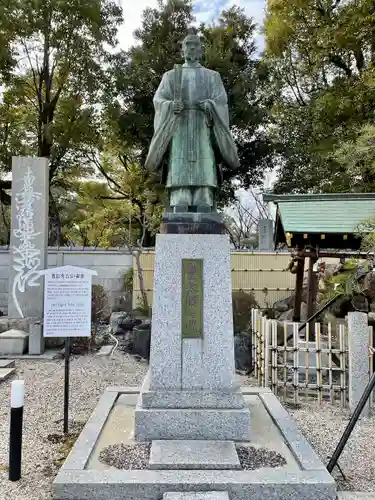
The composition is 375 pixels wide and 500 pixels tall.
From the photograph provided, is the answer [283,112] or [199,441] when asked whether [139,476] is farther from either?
[283,112]

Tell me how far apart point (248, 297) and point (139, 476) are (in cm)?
1021

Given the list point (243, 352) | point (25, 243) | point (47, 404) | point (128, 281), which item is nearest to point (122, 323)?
point (128, 281)

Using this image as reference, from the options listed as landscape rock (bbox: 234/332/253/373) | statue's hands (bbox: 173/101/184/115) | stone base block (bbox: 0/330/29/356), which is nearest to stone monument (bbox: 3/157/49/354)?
stone base block (bbox: 0/330/29/356)

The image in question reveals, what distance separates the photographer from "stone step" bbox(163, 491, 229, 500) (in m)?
2.84

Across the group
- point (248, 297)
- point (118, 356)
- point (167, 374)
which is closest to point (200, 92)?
point (167, 374)

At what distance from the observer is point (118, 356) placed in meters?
8.99

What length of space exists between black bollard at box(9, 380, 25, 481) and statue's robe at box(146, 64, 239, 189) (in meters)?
2.43

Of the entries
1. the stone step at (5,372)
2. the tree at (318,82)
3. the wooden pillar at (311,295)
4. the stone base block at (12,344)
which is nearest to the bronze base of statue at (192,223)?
the stone step at (5,372)

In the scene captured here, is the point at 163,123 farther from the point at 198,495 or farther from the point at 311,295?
the point at 311,295

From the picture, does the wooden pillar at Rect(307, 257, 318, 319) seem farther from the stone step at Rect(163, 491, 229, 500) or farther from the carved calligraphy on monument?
the carved calligraphy on monument

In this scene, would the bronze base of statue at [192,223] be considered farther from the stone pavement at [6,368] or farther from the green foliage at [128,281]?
the green foliage at [128,281]

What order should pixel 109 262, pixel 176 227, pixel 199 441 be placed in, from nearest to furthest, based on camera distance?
pixel 199 441, pixel 176 227, pixel 109 262

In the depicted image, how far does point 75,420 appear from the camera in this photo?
197 inches

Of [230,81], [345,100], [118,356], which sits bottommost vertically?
[118,356]
